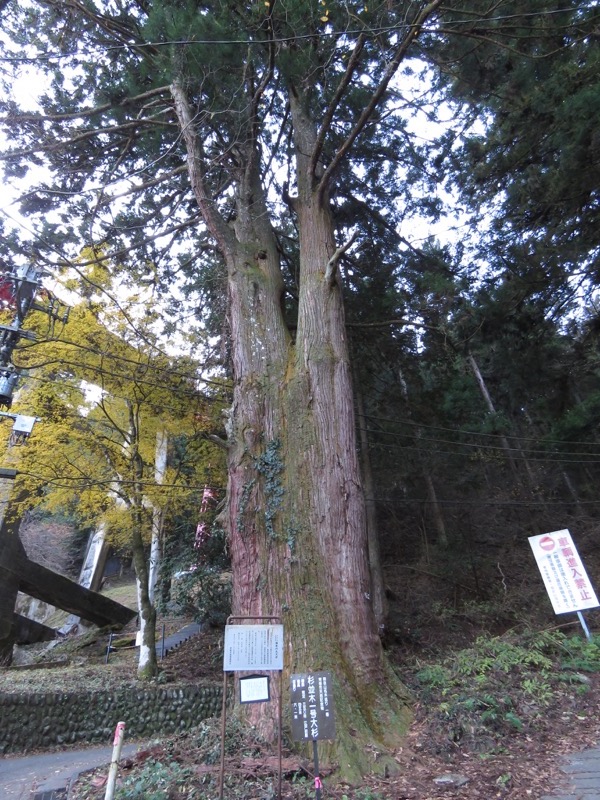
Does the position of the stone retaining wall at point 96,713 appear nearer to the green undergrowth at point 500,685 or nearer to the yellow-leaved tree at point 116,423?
the yellow-leaved tree at point 116,423

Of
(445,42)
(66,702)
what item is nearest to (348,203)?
(445,42)

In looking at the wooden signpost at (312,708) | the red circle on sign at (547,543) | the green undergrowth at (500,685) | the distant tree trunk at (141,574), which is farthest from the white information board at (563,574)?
the distant tree trunk at (141,574)

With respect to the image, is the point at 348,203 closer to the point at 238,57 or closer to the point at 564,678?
the point at 238,57

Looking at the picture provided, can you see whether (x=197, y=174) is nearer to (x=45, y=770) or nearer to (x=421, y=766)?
(x=421, y=766)

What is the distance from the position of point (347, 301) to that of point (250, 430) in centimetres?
620

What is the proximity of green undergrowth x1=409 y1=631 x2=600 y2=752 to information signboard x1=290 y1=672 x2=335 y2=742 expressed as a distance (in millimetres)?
1264

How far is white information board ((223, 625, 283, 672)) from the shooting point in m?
3.48

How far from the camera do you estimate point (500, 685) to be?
4766 millimetres

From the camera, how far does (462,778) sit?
3.51 metres

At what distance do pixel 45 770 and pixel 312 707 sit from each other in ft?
19.3

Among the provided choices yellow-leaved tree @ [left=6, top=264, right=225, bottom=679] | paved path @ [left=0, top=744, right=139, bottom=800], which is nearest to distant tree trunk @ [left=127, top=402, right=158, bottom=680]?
yellow-leaved tree @ [left=6, top=264, right=225, bottom=679]

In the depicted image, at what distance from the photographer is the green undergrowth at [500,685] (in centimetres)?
413

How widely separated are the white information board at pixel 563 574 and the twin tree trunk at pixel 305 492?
408 centimetres

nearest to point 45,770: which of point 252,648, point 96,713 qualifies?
point 96,713
